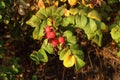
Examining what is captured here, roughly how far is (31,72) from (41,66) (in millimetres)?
93

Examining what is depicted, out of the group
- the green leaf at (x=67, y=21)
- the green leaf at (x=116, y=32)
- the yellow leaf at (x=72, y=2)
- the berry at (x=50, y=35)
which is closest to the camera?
the berry at (x=50, y=35)

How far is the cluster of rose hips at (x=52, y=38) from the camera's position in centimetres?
196

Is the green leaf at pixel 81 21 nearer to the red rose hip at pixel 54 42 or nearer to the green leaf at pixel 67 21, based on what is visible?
the green leaf at pixel 67 21

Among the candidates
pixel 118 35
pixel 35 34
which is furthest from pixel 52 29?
pixel 118 35

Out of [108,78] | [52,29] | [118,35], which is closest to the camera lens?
[52,29]

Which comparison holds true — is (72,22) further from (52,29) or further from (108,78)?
(108,78)

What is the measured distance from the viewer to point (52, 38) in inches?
78.1

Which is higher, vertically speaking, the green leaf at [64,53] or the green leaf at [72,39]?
the green leaf at [72,39]

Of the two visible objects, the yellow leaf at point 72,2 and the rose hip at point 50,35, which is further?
the yellow leaf at point 72,2

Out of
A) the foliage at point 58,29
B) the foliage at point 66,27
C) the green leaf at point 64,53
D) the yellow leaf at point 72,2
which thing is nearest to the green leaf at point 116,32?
the foliage at point 58,29

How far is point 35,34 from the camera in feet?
6.99

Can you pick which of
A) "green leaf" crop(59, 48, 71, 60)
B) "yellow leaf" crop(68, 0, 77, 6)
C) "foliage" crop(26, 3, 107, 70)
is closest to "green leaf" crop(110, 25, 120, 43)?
"foliage" crop(26, 3, 107, 70)

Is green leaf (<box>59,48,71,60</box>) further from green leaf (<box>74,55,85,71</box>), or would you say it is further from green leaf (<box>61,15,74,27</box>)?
green leaf (<box>61,15,74,27</box>)

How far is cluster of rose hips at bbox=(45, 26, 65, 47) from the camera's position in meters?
1.96
